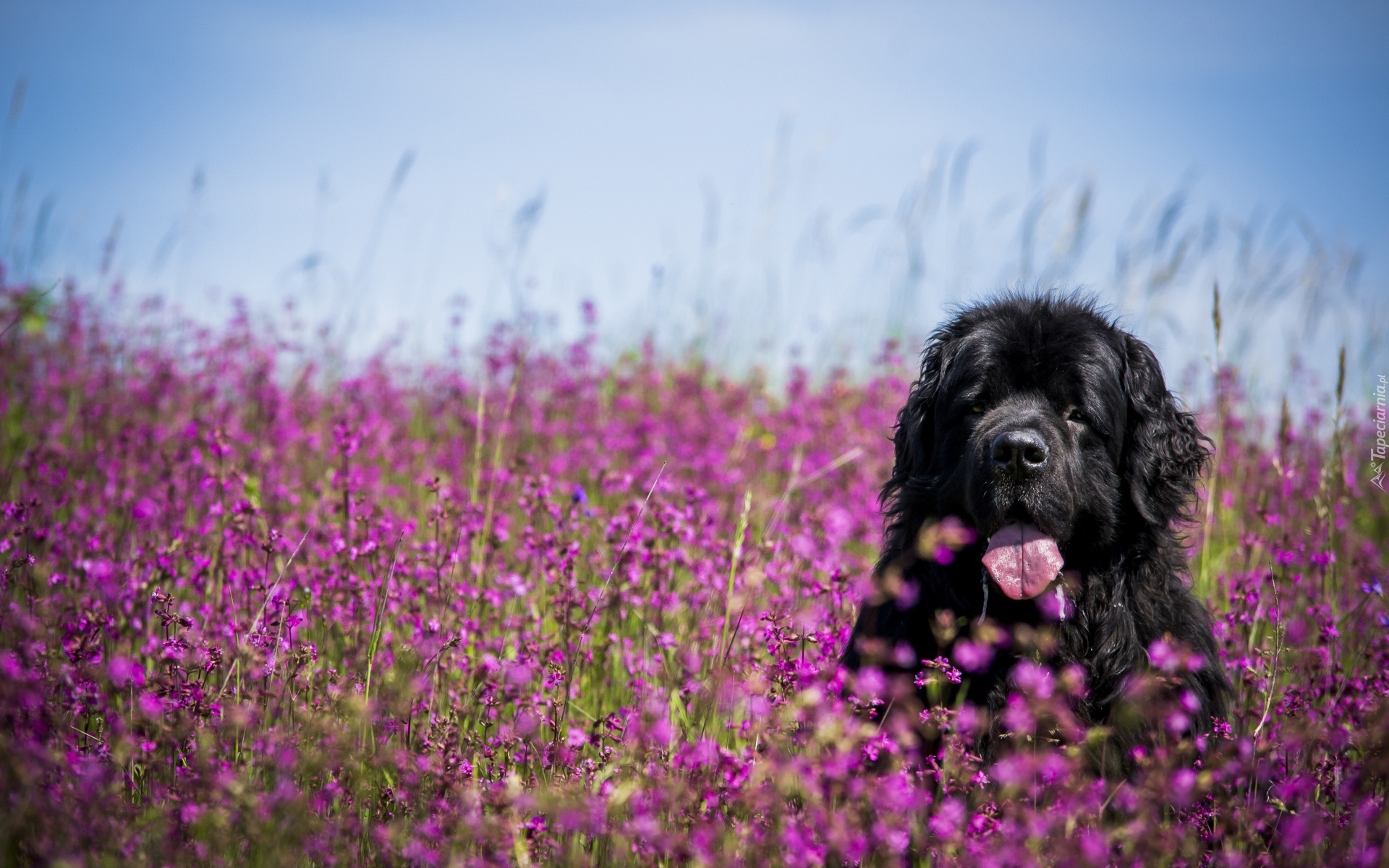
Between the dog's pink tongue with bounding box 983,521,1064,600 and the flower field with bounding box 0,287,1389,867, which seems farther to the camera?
the dog's pink tongue with bounding box 983,521,1064,600

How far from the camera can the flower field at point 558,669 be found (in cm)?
165

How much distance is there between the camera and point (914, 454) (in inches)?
132

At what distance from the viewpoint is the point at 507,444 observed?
6.22 meters

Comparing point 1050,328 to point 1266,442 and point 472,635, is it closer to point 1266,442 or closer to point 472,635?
point 472,635

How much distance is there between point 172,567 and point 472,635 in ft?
3.91

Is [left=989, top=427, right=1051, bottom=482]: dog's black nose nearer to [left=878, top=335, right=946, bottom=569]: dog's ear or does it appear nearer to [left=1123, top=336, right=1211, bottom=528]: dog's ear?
[left=878, top=335, right=946, bottom=569]: dog's ear

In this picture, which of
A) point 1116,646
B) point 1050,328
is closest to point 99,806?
point 1116,646

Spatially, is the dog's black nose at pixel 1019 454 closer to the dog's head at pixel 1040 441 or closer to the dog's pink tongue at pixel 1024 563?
the dog's head at pixel 1040 441

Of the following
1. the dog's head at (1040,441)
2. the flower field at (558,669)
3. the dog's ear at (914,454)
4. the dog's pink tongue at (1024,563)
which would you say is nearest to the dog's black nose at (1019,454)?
the dog's head at (1040,441)

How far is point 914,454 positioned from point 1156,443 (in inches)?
33.8

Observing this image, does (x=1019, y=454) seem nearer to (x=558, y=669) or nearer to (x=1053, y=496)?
(x=1053, y=496)

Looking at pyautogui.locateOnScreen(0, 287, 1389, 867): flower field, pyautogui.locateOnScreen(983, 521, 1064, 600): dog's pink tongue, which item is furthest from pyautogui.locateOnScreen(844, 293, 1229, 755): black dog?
pyautogui.locateOnScreen(0, 287, 1389, 867): flower field

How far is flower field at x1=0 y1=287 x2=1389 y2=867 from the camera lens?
165 cm

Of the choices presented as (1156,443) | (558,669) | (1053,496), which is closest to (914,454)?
(1053,496)
